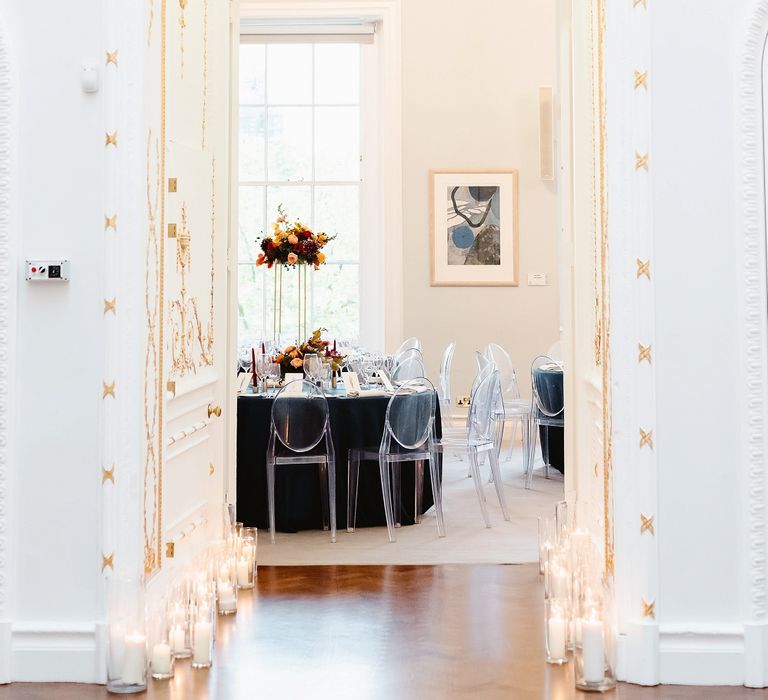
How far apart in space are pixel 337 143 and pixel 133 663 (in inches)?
284

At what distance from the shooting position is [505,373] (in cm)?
859

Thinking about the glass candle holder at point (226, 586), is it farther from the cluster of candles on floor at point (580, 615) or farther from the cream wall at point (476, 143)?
the cream wall at point (476, 143)

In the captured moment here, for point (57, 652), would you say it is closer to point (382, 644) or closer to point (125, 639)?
point (125, 639)

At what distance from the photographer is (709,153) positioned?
341 cm

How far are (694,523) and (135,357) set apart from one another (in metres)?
2.01

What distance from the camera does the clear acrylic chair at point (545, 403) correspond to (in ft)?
24.0

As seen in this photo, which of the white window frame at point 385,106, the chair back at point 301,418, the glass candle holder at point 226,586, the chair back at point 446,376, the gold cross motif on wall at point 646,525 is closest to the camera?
the gold cross motif on wall at point 646,525

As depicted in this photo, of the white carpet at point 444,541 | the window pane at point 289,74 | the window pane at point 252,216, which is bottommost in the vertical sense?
the white carpet at point 444,541

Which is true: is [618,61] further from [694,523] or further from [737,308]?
[694,523]

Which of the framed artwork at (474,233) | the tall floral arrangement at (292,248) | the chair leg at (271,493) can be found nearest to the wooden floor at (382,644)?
the chair leg at (271,493)

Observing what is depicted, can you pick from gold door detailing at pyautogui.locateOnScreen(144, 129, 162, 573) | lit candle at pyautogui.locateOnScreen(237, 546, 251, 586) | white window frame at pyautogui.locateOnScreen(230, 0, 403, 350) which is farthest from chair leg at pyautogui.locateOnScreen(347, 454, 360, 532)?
white window frame at pyautogui.locateOnScreen(230, 0, 403, 350)

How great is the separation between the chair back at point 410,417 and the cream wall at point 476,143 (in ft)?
11.8

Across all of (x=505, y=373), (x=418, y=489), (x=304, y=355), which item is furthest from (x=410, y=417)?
(x=505, y=373)

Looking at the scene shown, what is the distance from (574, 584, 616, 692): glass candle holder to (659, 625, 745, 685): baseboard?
181 mm
